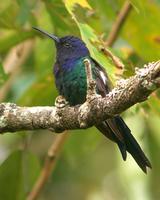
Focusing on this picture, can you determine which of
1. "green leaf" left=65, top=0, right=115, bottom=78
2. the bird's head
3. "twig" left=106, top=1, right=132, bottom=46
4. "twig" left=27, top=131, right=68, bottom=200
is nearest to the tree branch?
"green leaf" left=65, top=0, right=115, bottom=78

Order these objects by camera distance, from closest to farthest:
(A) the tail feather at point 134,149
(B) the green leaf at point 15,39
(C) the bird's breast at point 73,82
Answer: (A) the tail feather at point 134,149 < (C) the bird's breast at point 73,82 < (B) the green leaf at point 15,39

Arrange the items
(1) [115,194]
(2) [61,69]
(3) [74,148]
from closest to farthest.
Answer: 1. (2) [61,69]
2. (3) [74,148]
3. (1) [115,194]

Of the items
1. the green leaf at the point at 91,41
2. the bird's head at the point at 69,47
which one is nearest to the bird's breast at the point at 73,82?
the bird's head at the point at 69,47

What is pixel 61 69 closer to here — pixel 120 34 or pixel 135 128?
pixel 120 34

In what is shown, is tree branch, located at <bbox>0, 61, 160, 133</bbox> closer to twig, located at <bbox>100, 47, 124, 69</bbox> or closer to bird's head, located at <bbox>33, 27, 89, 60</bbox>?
twig, located at <bbox>100, 47, 124, 69</bbox>

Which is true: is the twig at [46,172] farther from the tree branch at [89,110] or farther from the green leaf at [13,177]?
the tree branch at [89,110]

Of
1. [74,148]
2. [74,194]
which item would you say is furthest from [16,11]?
[74,194]

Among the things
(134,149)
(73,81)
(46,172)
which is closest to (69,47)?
(73,81)
